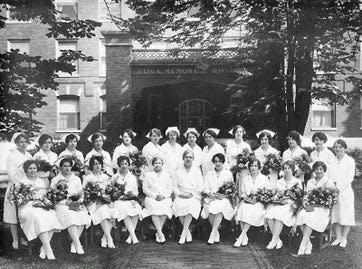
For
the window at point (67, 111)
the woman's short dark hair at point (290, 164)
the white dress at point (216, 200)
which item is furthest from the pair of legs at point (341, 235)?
the window at point (67, 111)

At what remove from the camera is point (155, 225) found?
9.54 metres

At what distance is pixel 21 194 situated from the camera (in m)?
8.53

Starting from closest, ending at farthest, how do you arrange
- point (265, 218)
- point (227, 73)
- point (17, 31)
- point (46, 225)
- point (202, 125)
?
point (46, 225)
point (265, 218)
point (227, 73)
point (202, 125)
point (17, 31)

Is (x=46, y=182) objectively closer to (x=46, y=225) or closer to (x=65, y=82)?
(x=46, y=225)

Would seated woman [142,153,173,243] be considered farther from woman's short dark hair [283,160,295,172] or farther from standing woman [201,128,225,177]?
woman's short dark hair [283,160,295,172]

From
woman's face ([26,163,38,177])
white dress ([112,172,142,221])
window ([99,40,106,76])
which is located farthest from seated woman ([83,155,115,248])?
window ([99,40,106,76])

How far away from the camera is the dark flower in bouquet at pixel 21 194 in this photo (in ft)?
27.9

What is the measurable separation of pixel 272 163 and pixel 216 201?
144 cm

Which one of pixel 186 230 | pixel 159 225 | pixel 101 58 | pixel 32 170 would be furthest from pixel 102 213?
pixel 101 58

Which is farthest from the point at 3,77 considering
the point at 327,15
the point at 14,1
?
the point at 327,15

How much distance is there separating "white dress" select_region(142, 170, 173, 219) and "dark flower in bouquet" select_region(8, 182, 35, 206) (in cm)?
227

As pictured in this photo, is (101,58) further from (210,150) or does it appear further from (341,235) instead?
(341,235)

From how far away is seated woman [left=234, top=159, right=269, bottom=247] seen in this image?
9227 mm

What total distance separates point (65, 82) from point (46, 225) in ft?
70.3
